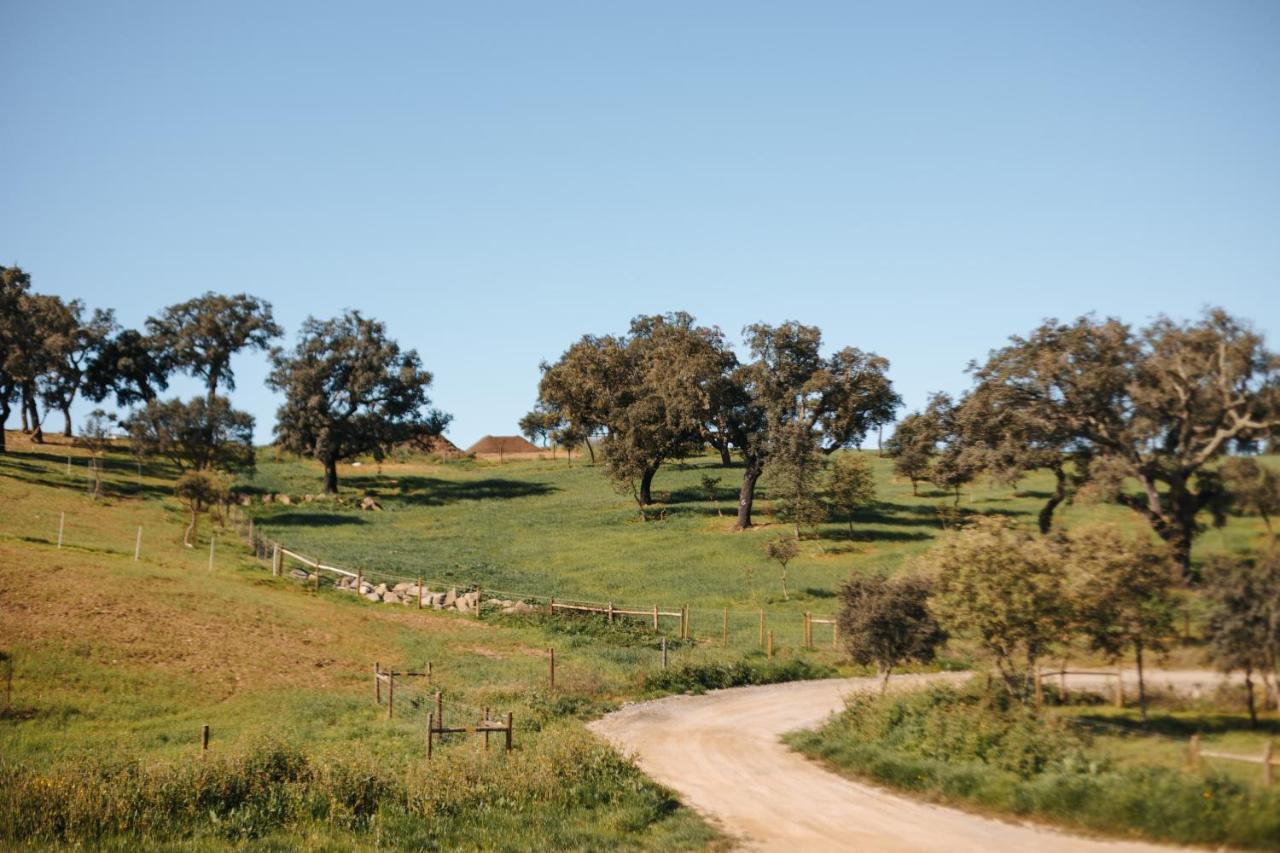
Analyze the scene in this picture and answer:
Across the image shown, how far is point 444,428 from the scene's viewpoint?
10225cm

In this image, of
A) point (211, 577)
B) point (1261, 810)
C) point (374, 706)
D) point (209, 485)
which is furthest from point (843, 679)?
point (209, 485)

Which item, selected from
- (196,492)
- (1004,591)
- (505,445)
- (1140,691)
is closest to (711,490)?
(196,492)

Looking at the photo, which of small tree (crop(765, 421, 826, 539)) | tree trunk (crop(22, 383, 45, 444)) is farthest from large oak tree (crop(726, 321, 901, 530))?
tree trunk (crop(22, 383, 45, 444))

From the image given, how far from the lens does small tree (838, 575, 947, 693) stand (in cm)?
3055

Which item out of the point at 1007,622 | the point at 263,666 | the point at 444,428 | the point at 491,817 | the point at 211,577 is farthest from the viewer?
the point at 444,428

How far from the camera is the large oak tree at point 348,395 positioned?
9438cm

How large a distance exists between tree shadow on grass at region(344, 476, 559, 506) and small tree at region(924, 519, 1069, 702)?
260ft

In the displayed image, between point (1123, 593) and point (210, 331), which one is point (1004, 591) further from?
point (210, 331)

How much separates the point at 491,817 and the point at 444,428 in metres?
84.1

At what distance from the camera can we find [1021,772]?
72.8ft

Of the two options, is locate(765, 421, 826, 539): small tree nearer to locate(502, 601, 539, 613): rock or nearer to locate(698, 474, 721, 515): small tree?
locate(698, 474, 721, 515): small tree

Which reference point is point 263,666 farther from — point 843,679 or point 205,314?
point 205,314

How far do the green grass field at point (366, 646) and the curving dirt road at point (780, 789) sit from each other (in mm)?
1479

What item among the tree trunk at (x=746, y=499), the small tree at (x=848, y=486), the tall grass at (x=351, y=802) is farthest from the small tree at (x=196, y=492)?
the small tree at (x=848, y=486)
